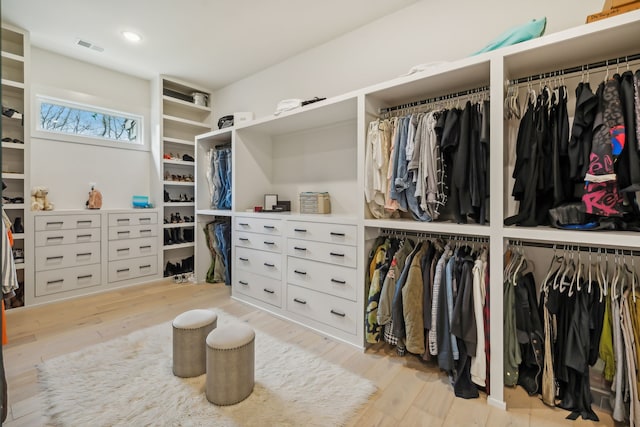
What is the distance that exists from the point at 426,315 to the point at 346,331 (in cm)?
66

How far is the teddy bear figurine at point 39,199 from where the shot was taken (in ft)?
10.8

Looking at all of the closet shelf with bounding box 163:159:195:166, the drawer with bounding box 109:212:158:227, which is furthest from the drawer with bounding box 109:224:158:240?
the closet shelf with bounding box 163:159:195:166

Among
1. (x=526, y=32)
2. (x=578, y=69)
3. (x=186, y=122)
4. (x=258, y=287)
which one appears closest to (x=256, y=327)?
(x=258, y=287)

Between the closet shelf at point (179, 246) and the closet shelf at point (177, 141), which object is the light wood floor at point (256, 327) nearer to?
the closet shelf at point (179, 246)

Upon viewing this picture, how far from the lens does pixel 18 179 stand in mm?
3205

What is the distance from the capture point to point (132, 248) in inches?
153

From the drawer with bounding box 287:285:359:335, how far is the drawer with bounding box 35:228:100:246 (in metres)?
2.41

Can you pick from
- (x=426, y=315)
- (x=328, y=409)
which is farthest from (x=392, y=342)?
(x=328, y=409)

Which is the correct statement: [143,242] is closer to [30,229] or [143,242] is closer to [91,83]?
[30,229]

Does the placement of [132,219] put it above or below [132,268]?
above

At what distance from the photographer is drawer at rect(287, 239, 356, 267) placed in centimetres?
243

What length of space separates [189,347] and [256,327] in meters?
0.82

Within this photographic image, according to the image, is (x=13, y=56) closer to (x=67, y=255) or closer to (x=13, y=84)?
(x=13, y=84)

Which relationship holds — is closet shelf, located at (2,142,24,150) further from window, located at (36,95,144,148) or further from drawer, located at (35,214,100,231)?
drawer, located at (35,214,100,231)
